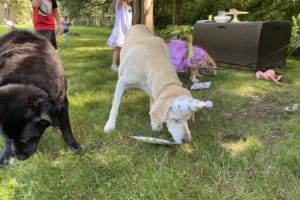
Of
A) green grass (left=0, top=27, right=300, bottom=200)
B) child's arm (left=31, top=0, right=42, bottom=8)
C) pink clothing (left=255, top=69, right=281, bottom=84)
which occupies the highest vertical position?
child's arm (left=31, top=0, right=42, bottom=8)

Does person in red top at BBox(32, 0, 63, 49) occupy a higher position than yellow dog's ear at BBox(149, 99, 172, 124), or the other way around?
person in red top at BBox(32, 0, 63, 49)

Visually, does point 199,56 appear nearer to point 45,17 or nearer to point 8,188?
point 45,17

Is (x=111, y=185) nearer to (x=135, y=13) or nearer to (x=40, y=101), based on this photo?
(x=40, y=101)

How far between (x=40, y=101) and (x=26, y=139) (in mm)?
344

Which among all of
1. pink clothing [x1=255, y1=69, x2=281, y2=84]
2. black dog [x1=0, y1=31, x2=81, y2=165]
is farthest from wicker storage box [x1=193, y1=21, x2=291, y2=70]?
black dog [x1=0, y1=31, x2=81, y2=165]

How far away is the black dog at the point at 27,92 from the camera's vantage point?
252cm

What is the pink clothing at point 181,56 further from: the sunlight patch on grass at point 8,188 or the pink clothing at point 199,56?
the sunlight patch on grass at point 8,188

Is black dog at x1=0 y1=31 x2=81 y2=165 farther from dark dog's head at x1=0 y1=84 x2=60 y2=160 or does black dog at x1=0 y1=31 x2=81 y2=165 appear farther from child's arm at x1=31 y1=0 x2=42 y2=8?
child's arm at x1=31 y1=0 x2=42 y2=8

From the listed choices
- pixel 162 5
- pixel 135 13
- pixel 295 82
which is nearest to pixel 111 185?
pixel 295 82

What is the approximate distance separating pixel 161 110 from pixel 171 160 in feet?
1.47

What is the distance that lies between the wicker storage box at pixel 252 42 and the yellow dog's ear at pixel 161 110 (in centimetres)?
374

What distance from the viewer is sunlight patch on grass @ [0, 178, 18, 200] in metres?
2.73

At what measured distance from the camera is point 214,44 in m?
7.79

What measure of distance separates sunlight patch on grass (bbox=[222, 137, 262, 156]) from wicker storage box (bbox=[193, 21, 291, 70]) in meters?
3.28
